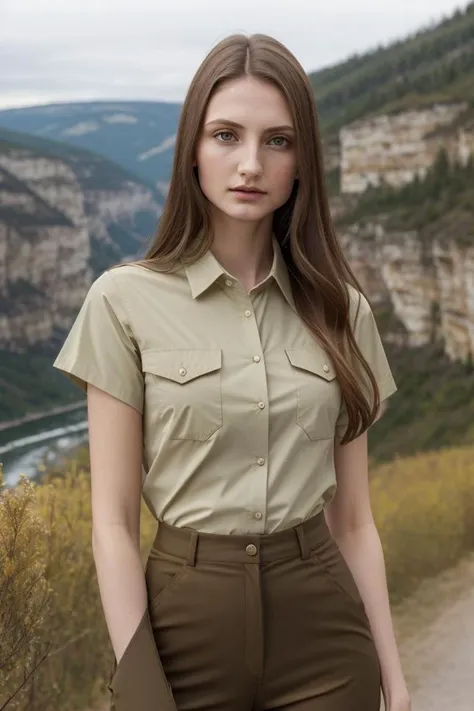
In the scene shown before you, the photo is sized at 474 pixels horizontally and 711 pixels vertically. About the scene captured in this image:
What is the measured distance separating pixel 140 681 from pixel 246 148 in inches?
40.6

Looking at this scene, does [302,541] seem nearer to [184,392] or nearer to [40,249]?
[184,392]

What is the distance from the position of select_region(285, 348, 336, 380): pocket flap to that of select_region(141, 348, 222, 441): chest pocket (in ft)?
0.59

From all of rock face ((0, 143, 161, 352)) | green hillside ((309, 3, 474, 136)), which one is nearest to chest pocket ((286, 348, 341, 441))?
green hillside ((309, 3, 474, 136))

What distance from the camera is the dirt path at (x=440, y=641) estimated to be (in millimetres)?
5082

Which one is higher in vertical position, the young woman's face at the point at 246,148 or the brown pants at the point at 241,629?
the young woman's face at the point at 246,148

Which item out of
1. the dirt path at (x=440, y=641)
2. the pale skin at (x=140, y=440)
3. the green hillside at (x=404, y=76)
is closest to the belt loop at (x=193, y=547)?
the pale skin at (x=140, y=440)

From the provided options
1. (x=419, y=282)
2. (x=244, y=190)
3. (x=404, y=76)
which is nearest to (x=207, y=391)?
(x=244, y=190)

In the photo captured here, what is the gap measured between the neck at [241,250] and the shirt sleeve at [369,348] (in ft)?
0.78

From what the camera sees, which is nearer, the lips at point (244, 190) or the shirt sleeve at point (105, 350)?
the shirt sleeve at point (105, 350)

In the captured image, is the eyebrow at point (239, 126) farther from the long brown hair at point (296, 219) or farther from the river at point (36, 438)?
the river at point (36, 438)

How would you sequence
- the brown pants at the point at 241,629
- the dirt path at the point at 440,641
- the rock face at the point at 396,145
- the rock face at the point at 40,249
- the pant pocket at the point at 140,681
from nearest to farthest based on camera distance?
the pant pocket at the point at 140,681 < the brown pants at the point at 241,629 < the dirt path at the point at 440,641 < the rock face at the point at 396,145 < the rock face at the point at 40,249

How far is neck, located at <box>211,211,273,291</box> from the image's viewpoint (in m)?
2.15

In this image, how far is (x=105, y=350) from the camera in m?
1.94

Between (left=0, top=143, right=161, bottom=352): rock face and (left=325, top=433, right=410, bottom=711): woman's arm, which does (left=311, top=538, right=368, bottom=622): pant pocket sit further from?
(left=0, top=143, right=161, bottom=352): rock face
